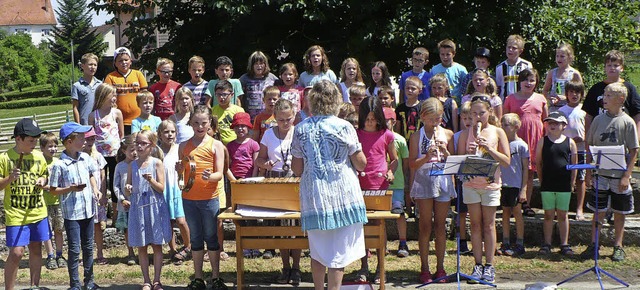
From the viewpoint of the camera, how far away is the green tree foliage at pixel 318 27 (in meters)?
12.2

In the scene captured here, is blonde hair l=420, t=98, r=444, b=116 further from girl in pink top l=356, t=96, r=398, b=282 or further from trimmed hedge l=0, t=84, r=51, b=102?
trimmed hedge l=0, t=84, r=51, b=102

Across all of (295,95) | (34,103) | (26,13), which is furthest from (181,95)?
(26,13)

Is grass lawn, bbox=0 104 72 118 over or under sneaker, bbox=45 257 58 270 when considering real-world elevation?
over

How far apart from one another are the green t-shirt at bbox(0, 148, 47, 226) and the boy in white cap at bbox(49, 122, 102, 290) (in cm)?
18

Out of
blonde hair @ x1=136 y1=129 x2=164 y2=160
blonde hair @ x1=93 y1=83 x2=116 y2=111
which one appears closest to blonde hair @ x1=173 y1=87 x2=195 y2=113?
blonde hair @ x1=93 y1=83 x2=116 y2=111

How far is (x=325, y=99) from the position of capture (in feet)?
20.6

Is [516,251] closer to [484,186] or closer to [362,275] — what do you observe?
[484,186]

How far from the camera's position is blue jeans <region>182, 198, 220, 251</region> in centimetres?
757

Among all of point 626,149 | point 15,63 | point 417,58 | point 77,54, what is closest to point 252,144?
point 417,58

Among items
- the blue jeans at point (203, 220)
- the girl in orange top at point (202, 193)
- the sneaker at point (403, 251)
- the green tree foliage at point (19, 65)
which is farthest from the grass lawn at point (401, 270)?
the green tree foliage at point (19, 65)

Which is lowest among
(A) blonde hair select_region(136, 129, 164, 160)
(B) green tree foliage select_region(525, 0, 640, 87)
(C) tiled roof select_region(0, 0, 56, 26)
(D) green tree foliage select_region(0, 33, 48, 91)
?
(A) blonde hair select_region(136, 129, 164, 160)

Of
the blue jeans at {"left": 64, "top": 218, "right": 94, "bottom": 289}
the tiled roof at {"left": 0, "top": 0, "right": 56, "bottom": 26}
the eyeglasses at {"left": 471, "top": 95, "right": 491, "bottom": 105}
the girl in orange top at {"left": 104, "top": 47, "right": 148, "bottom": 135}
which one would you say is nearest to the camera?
the blue jeans at {"left": 64, "top": 218, "right": 94, "bottom": 289}

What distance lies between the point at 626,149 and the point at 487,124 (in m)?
1.73

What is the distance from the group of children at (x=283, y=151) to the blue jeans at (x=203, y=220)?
0.01m
